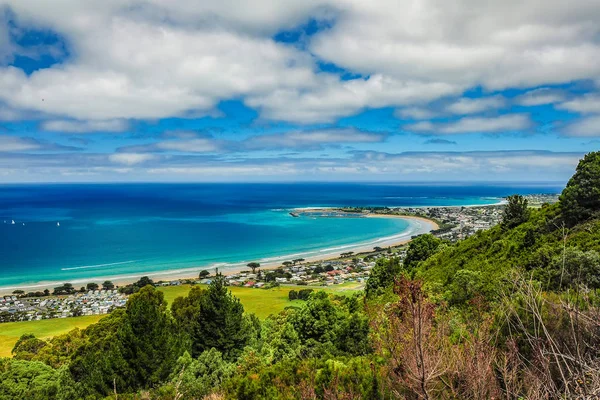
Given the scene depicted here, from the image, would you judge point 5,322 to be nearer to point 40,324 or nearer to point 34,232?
point 40,324

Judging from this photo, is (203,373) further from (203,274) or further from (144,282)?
(203,274)

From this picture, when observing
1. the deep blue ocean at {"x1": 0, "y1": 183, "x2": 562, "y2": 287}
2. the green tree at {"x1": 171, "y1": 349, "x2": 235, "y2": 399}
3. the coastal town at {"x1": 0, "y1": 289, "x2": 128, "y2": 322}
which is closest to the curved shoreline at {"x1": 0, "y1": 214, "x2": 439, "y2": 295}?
the deep blue ocean at {"x1": 0, "y1": 183, "x2": 562, "y2": 287}

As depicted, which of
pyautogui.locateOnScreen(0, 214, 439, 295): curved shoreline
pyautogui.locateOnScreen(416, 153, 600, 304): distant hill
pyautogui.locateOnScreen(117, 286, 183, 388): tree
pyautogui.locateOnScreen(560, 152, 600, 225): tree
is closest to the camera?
pyautogui.locateOnScreen(117, 286, 183, 388): tree

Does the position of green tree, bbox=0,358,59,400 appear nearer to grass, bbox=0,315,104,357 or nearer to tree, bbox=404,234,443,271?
grass, bbox=0,315,104,357

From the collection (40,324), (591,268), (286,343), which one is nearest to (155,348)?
(286,343)

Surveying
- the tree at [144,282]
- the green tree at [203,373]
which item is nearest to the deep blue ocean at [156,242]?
the tree at [144,282]

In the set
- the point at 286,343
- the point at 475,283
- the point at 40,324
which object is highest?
the point at 475,283
